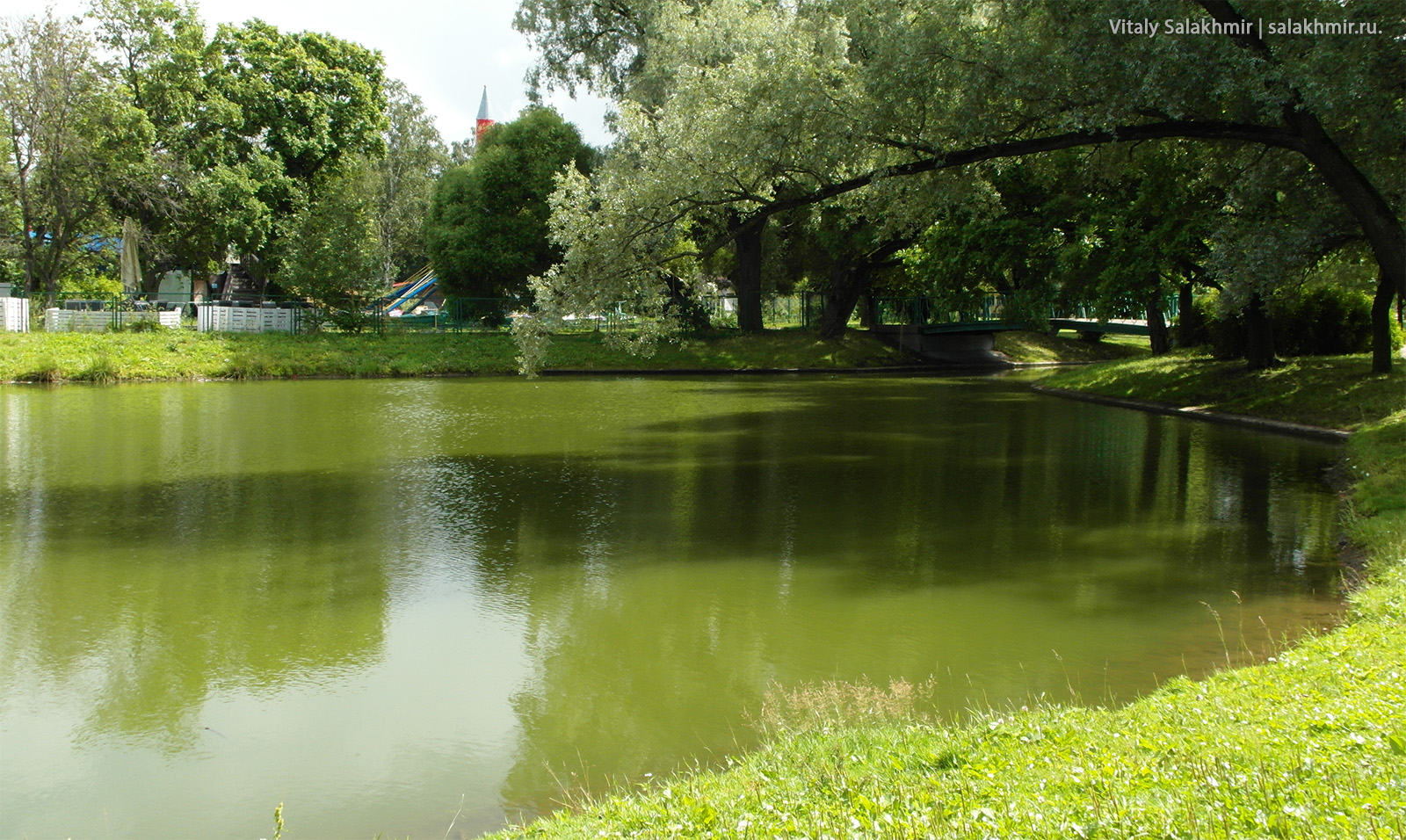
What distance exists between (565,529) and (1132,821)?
799 centimetres

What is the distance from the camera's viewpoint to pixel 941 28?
44.7 feet

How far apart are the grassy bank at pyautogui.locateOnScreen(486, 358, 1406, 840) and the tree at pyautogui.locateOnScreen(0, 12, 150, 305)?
34991 mm

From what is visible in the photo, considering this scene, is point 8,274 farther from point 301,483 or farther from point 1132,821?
point 1132,821

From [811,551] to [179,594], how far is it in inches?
223

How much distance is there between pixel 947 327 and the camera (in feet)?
129

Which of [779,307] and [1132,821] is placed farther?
[779,307]

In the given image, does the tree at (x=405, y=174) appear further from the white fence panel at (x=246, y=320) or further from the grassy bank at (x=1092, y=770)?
the grassy bank at (x=1092, y=770)

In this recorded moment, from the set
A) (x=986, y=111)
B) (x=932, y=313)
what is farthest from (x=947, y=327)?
(x=986, y=111)

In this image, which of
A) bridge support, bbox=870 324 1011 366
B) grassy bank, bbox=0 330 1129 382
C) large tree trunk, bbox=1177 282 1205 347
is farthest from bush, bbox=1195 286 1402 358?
bridge support, bbox=870 324 1011 366

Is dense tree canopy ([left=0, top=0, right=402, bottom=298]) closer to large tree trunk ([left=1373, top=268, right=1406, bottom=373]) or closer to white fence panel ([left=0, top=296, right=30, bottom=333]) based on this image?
white fence panel ([left=0, top=296, right=30, bottom=333])

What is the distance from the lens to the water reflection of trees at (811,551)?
6551 mm

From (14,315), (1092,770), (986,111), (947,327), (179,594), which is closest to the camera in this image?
(1092,770)

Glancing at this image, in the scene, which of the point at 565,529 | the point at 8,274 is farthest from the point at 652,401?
the point at 8,274

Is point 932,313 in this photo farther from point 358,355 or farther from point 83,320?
point 83,320
